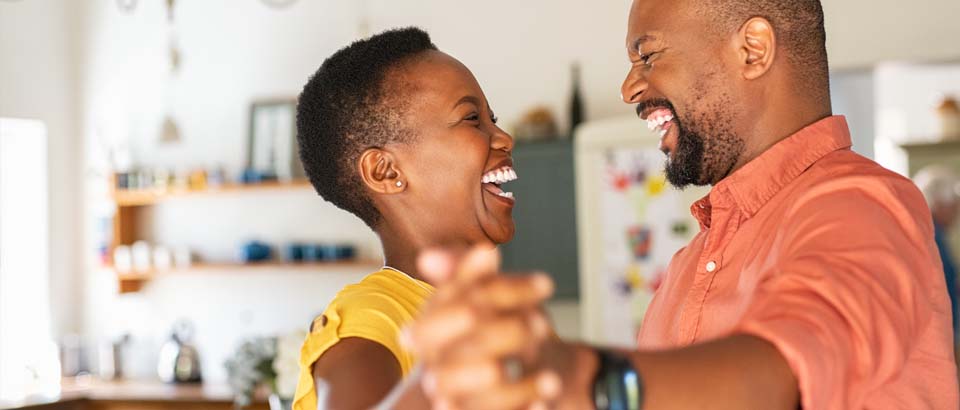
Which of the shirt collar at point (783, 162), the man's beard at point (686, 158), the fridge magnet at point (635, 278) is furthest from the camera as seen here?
the fridge magnet at point (635, 278)

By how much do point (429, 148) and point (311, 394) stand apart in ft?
1.38

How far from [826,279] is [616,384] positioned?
0.78 ft

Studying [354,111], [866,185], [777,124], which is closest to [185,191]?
[354,111]

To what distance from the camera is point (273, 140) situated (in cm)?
678

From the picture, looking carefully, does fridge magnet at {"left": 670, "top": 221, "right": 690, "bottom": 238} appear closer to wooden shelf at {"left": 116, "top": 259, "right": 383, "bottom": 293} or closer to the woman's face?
wooden shelf at {"left": 116, "top": 259, "right": 383, "bottom": 293}

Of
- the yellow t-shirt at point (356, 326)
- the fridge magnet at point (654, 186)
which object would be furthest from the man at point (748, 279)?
the fridge magnet at point (654, 186)

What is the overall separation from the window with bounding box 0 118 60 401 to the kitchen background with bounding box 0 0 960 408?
0.04 ft

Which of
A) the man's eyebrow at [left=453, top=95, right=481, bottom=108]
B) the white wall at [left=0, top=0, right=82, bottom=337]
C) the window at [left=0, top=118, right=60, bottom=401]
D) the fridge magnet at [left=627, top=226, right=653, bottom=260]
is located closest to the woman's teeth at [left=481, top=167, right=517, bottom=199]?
the man's eyebrow at [left=453, top=95, right=481, bottom=108]

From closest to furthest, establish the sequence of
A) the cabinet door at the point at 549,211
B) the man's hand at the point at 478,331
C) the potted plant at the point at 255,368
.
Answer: the man's hand at the point at 478,331 → the potted plant at the point at 255,368 → the cabinet door at the point at 549,211

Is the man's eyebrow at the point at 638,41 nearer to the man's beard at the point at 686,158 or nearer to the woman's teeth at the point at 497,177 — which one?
the man's beard at the point at 686,158

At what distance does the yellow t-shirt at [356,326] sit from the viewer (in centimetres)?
127

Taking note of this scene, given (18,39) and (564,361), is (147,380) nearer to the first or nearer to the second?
(18,39)

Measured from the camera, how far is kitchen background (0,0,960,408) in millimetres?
5547

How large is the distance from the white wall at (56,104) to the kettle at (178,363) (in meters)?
1.06
